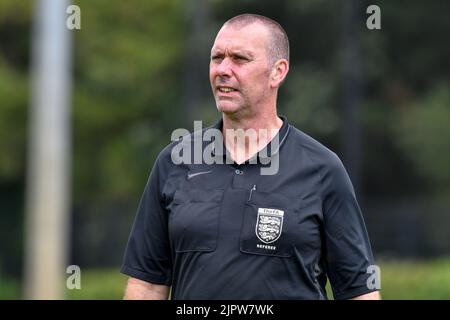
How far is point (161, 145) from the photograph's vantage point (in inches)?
1118

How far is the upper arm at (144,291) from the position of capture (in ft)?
17.0

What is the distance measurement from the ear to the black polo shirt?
0.20m

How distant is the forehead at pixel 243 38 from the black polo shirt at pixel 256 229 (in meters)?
0.41

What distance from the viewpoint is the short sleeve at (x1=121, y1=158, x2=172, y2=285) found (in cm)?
514

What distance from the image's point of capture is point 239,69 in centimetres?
500

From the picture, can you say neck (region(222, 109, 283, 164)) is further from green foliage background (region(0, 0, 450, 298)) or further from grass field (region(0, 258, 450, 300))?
green foliage background (region(0, 0, 450, 298))

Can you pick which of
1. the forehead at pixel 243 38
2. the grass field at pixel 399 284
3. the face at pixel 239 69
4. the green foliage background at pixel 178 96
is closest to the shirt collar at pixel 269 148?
the face at pixel 239 69

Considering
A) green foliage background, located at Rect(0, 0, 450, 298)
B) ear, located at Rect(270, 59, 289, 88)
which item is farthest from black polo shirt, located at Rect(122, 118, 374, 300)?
green foliage background, located at Rect(0, 0, 450, 298)

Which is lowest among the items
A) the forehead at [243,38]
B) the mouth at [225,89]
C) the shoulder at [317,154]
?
the shoulder at [317,154]

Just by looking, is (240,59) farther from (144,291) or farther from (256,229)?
(144,291)

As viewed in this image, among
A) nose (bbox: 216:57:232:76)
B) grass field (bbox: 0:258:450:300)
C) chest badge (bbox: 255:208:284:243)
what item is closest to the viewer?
chest badge (bbox: 255:208:284:243)

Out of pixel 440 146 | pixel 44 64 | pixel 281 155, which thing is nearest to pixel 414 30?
pixel 440 146

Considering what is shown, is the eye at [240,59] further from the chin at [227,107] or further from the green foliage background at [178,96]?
the green foliage background at [178,96]

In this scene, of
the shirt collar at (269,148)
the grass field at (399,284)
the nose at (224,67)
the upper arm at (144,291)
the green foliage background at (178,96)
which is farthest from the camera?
the green foliage background at (178,96)
